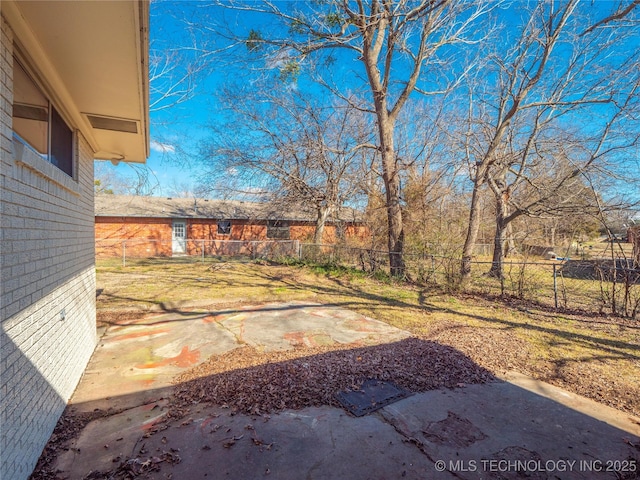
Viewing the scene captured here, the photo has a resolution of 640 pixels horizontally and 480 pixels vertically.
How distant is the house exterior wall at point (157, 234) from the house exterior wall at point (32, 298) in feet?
41.2

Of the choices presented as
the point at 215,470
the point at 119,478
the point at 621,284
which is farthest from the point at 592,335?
the point at 119,478

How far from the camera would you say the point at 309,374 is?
3527mm

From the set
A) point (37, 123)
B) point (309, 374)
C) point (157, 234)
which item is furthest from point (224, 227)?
point (309, 374)

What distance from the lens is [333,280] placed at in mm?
11117

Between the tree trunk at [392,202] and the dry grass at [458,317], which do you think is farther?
the tree trunk at [392,202]

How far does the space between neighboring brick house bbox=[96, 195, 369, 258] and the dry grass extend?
18.9 feet

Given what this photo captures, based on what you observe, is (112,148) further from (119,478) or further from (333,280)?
(333,280)

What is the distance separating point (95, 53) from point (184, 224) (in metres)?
18.3

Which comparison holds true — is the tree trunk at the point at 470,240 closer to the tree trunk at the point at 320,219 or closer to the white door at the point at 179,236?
the tree trunk at the point at 320,219

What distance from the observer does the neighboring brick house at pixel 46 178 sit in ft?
6.59

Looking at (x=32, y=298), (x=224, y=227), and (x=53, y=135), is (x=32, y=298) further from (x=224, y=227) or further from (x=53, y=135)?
(x=224, y=227)

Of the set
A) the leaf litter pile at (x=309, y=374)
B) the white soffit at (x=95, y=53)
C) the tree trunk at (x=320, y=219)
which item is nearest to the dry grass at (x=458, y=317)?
the leaf litter pile at (x=309, y=374)

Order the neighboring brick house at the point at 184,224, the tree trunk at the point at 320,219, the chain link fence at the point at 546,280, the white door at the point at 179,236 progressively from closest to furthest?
1. the chain link fence at the point at 546,280
2. the tree trunk at the point at 320,219
3. the neighboring brick house at the point at 184,224
4. the white door at the point at 179,236

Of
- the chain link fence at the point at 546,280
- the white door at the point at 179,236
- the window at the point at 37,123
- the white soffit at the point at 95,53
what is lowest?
the chain link fence at the point at 546,280
